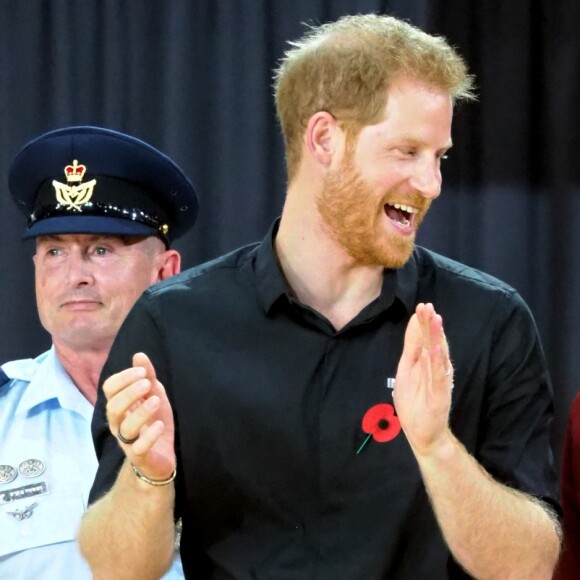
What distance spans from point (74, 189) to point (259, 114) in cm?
74

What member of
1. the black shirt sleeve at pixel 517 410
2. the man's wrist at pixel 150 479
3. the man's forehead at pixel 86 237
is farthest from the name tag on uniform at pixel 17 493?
the black shirt sleeve at pixel 517 410

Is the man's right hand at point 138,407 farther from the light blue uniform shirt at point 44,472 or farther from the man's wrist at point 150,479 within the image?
the light blue uniform shirt at point 44,472

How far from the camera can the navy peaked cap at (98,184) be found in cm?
209

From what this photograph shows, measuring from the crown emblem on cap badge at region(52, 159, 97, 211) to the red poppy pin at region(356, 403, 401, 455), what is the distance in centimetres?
79

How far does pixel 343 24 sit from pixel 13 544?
3.40 ft

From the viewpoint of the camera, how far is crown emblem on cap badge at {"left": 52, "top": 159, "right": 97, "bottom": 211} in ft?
6.86

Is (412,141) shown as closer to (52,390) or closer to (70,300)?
(70,300)

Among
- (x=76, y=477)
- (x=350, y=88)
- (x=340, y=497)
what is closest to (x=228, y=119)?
(x=76, y=477)

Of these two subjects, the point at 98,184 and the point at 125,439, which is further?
the point at 98,184

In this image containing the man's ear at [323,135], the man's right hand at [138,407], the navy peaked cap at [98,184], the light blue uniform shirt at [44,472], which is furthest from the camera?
the navy peaked cap at [98,184]

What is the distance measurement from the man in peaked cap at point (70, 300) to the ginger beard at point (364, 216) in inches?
24.4

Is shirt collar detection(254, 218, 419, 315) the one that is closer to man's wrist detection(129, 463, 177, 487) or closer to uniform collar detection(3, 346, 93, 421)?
man's wrist detection(129, 463, 177, 487)

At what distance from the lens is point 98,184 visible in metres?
2.12

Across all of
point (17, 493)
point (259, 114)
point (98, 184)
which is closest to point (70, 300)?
point (98, 184)
